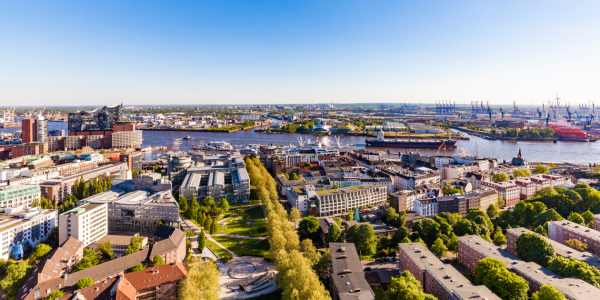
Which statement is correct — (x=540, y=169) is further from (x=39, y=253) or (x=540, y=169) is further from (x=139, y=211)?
(x=39, y=253)

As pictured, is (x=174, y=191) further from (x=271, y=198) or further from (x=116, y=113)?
(x=116, y=113)

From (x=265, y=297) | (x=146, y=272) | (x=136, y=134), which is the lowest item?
(x=265, y=297)

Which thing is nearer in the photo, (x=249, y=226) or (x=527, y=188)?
(x=249, y=226)

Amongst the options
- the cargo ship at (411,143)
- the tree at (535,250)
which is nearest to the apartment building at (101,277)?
the tree at (535,250)

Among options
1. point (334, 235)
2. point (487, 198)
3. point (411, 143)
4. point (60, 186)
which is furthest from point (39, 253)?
point (411, 143)

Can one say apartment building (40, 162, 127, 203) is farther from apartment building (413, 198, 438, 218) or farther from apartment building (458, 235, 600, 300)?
apartment building (458, 235, 600, 300)

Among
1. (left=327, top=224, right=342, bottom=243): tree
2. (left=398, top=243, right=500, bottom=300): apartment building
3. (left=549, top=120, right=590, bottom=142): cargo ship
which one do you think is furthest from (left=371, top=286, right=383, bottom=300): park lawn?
(left=549, top=120, right=590, bottom=142): cargo ship

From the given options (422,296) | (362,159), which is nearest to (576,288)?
(422,296)
